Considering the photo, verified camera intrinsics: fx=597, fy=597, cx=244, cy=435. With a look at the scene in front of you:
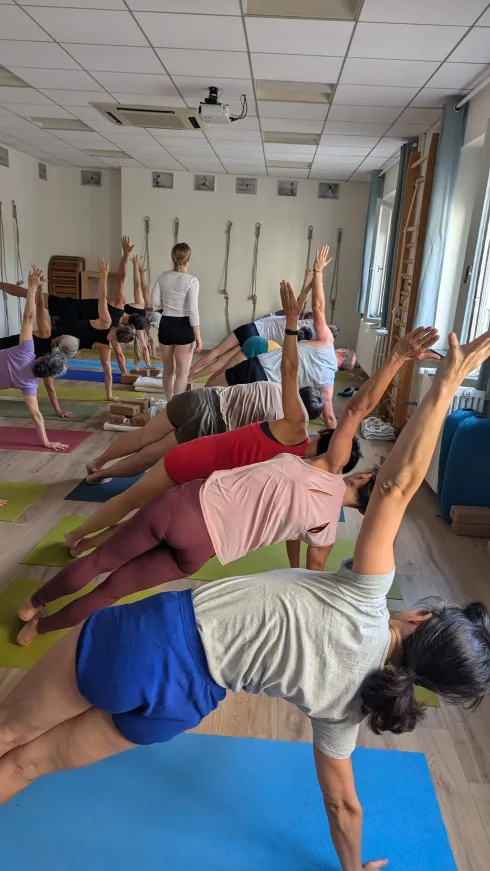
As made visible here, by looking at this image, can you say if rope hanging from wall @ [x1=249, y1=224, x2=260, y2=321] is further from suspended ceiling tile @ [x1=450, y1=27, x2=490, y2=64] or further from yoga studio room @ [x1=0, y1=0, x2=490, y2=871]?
suspended ceiling tile @ [x1=450, y1=27, x2=490, y2=64]

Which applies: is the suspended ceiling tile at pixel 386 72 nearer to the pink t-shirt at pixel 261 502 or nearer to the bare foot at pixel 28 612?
the pink t-shirt at pixel 261 502

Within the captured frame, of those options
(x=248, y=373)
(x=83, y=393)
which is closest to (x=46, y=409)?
(x=83, y=393)

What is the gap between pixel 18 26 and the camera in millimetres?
3807

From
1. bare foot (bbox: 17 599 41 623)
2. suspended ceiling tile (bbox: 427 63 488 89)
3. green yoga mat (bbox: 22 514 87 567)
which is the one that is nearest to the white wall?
suspended ceiling tile (bbox: 427 63 488 89)

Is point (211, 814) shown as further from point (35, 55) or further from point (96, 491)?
point (35, 55)

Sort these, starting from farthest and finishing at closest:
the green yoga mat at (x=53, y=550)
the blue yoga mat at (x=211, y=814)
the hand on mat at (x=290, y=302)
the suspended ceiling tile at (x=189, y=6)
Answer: the suspended ceiling tile at (x=189, y=6)
the green yoga mat at (x=53, y=550)
the hand on mat at (x=290, y=302)
the blue yoga mat at (x=211, y=814)

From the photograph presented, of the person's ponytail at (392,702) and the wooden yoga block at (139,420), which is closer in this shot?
the person's ponytail at (392,702)

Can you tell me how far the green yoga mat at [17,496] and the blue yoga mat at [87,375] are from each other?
3.44 m

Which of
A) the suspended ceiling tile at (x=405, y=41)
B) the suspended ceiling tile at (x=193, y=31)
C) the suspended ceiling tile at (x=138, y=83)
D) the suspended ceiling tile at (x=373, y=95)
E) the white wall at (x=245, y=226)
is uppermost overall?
the suspended ceiling tile at (x=405, y=41)

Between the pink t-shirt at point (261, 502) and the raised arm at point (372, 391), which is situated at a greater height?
the raised arm at point (372, 391)

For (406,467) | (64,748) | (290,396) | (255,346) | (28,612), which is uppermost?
(406,467)

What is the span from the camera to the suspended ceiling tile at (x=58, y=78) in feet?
15.4

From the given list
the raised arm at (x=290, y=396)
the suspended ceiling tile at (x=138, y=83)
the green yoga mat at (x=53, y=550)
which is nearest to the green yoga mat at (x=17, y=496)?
the green yoga mat at (x=53, y=550)

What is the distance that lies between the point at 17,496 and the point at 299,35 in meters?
3.33
